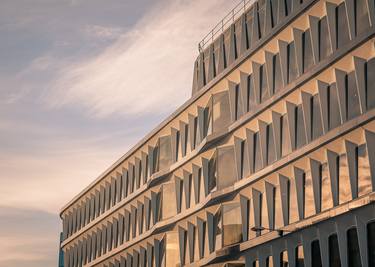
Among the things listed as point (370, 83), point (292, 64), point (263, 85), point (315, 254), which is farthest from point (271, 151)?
point (370, 83)

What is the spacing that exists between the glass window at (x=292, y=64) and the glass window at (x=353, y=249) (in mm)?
12106

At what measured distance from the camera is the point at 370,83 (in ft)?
126

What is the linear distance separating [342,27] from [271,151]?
35.1ft

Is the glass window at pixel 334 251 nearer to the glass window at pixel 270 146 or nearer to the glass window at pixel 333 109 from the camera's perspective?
the glass window at pixel 333 109

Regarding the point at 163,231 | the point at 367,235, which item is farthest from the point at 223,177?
the point at 367,235

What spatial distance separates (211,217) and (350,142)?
1917 cm

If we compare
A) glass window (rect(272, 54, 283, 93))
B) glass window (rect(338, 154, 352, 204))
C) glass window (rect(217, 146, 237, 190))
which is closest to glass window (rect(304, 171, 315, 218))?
glass window (rect(338, 154, 352, 204))

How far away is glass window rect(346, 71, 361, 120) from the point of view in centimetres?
3909

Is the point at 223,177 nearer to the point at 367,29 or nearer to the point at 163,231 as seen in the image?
the point at 163,231

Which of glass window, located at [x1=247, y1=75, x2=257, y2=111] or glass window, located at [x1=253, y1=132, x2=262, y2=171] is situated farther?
glass window, located at [x1=247, y1=75, x2=257, y2=111]

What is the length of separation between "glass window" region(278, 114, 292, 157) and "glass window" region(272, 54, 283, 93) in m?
2.22

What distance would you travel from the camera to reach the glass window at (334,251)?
130 feet

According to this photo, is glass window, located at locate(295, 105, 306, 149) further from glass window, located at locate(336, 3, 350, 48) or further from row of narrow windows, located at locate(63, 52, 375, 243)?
glass window, located at locate(336, 3, 350, 48)

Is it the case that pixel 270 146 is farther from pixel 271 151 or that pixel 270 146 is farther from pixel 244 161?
pixel 244 161
